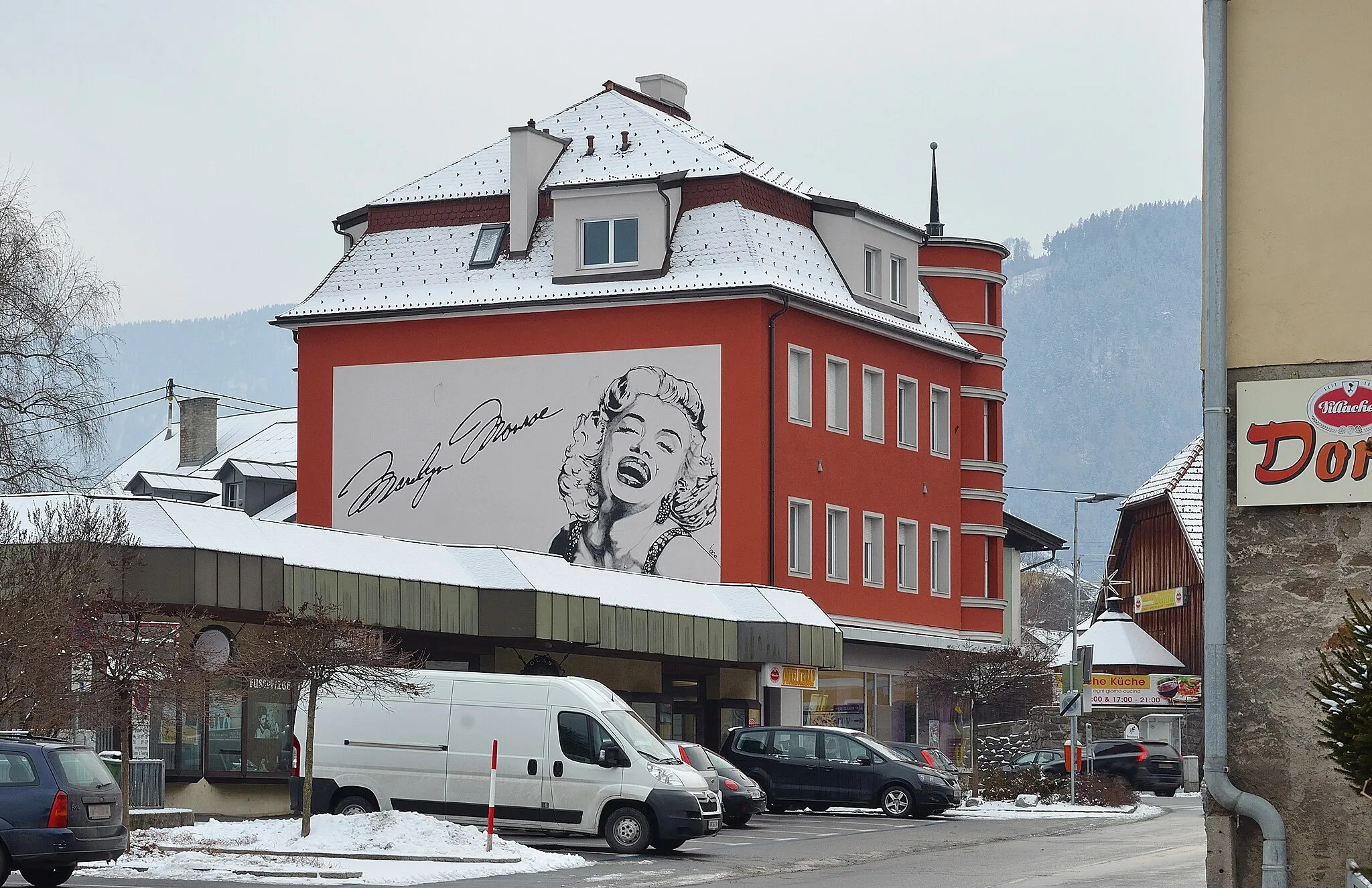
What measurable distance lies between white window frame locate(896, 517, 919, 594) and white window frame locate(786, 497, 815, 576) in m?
5.00

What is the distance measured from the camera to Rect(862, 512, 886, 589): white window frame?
2062 inches

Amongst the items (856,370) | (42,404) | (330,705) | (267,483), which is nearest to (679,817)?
(330,705)

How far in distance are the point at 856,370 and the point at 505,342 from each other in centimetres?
856

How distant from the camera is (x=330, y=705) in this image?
28.1m

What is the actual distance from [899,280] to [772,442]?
8.63 meters

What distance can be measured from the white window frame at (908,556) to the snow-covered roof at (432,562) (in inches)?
306

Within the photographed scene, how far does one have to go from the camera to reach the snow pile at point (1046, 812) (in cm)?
4062

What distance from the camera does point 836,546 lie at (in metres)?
51.1

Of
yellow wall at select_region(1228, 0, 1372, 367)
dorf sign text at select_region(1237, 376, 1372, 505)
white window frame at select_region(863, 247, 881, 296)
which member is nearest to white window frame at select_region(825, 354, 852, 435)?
white window frame at select_region(863, 247, 881, 296)

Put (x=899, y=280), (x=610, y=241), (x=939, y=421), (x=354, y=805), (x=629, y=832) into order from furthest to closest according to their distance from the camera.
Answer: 1. (x=939, y=421)
2. (x=899, y=280)
3. (x=610, y=241)
4. (x=354, y=805)
5. (x=629, y=832)

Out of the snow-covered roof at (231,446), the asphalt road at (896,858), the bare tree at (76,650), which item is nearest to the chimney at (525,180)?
the asphalt road at (896,858)

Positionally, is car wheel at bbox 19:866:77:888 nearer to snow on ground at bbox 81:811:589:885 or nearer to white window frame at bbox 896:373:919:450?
snow on ground at bbox 81:811:589:885

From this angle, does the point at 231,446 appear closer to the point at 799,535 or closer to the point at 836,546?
the point at 836,546

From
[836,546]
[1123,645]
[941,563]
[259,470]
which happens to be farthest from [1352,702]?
[1123,645]
